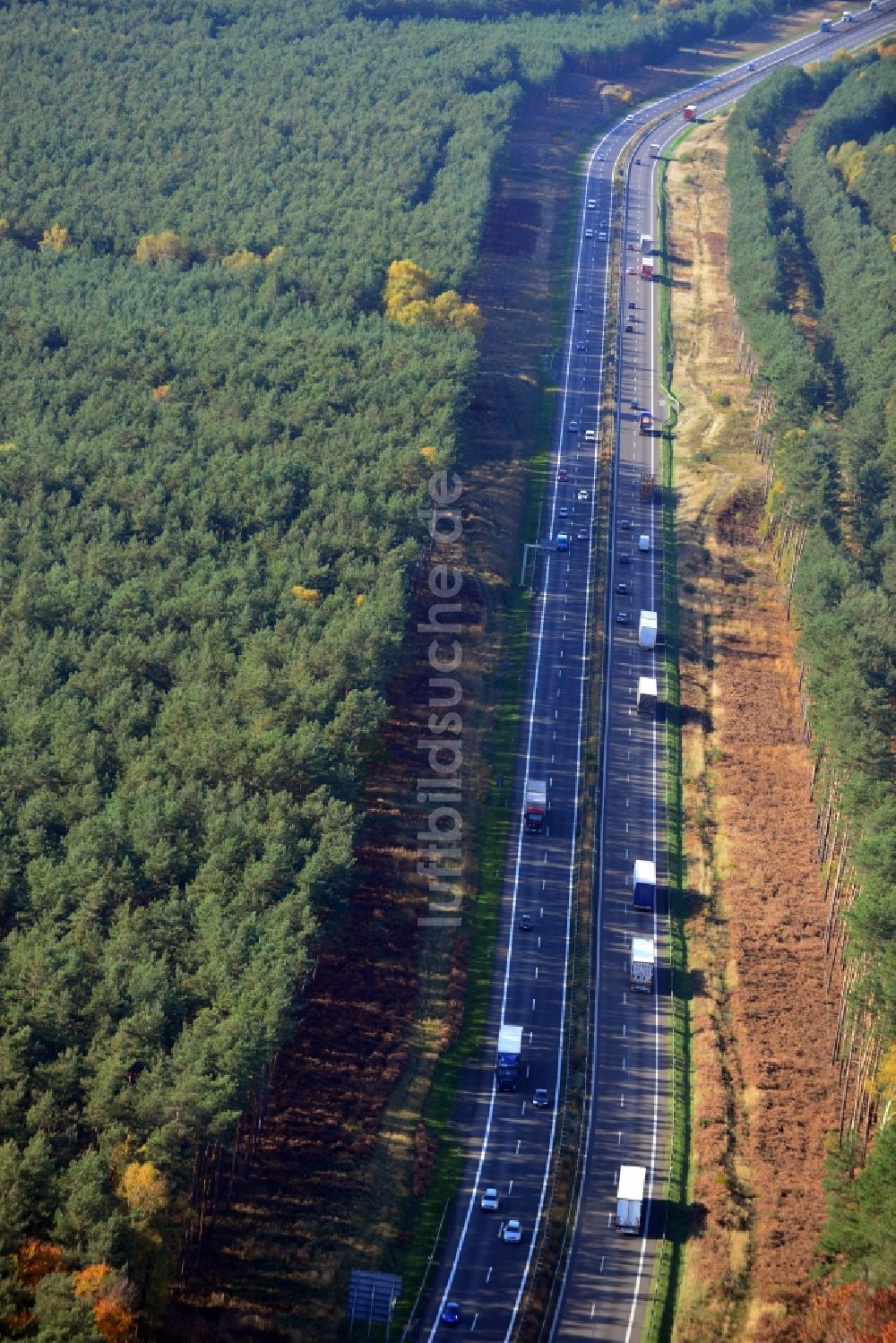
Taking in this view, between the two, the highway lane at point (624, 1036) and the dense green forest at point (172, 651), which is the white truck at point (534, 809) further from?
the dense green forest at point (172, 651)

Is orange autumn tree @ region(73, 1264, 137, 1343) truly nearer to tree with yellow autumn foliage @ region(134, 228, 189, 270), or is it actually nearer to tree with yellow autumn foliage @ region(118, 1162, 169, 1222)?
tree with yellow autumn foliage @ region(118, 1162, 169, 1222)

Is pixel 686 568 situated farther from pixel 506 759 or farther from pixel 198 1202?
pixel 198 1202

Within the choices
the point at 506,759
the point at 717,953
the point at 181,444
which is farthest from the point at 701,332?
the point at 717,953

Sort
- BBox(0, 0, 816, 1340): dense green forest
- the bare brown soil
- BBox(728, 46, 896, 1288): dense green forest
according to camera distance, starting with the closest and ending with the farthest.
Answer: BBox(0, 0, 816, 1340): dense green forest < the bare brown soil < BBox(728, 46, 896, 1288): dense green forest

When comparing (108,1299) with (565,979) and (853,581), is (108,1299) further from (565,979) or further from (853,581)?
(853,581)

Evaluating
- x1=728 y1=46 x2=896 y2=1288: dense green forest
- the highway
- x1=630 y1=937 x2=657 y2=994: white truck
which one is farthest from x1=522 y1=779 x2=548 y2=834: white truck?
x1=728 y1=46 x2=896 y2=1288: dense green forest

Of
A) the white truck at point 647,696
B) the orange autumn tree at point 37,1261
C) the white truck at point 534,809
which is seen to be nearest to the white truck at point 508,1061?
the white truck at point 534,809

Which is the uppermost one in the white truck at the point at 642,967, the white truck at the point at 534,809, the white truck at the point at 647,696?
the white truck at the point at 647,696
